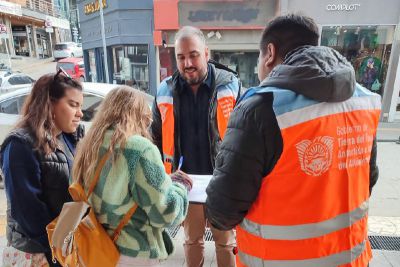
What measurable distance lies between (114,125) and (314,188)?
958 mm

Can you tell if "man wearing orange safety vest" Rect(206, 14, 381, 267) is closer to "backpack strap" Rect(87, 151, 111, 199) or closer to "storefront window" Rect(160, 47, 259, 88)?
"backpack strap" Rect(87, 151, 111, 199)

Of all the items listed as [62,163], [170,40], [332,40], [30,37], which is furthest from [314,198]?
[30,37]

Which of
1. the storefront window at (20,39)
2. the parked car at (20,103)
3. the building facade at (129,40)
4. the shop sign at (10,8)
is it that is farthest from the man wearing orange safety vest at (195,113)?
the storefront window at (20,39)

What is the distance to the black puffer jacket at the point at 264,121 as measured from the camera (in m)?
1.19

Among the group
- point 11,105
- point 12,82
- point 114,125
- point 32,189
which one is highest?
point 114,125

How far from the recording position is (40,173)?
171 centimetres

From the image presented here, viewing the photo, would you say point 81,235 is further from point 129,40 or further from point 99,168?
point 129,40

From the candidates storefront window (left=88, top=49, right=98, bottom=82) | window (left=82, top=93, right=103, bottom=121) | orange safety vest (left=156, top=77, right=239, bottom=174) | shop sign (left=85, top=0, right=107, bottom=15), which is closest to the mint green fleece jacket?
orange safety vest (left=156, top=77, right=239, bottom=174)

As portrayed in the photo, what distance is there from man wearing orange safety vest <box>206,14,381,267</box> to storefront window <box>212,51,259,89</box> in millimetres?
9748

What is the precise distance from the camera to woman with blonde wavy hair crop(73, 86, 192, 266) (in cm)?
153

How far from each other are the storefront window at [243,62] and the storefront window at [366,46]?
7.63 ft

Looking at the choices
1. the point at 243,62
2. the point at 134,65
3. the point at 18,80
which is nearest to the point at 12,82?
the point at 18,80

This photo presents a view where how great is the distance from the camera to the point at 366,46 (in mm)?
9461

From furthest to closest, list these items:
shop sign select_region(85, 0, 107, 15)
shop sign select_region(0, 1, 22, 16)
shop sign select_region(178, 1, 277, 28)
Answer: shop sign select_region(0, 1, 22, 16)
shop sign select_region(85, 0, 107, 15)
shop sign select_region(178, 1, 277, 28)
